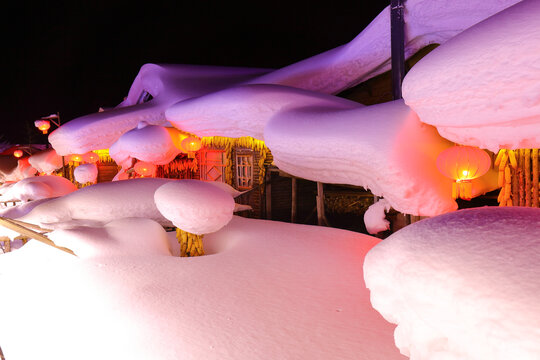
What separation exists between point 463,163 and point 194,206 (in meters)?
3.78

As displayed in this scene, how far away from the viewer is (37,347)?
3.36m

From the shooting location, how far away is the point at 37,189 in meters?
10.5

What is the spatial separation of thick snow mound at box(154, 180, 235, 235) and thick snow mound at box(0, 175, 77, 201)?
284 inches

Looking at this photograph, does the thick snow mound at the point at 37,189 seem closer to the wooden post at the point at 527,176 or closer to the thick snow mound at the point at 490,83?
the thick snow mound at the point at 490,83

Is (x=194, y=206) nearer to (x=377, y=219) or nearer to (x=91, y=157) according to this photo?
(x=377, y=219)

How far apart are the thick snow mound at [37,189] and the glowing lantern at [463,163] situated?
36.6 feet

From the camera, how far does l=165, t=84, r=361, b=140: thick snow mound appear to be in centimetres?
667

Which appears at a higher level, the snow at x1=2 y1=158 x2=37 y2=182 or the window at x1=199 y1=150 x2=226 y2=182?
the window at x1=199 y1=150 x2=226 y2=182

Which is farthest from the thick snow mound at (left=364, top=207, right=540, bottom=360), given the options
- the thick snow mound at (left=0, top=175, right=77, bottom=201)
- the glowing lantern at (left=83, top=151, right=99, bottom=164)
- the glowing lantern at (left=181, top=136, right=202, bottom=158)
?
the glowing lantern at (left=83, top=151, right=99, bottom=164)

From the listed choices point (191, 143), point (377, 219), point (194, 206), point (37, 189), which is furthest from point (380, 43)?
point (37, 189)

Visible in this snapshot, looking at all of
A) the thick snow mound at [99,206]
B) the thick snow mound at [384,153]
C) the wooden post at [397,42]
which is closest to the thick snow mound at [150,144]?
the thick snow mound at [99,206]

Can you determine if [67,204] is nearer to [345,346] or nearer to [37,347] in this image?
[37,347]

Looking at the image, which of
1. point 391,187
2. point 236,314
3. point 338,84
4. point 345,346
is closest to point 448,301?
point 345,346

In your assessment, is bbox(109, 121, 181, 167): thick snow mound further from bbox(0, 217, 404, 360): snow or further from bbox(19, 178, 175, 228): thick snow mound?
bbox(0, 217, 404, 360): snow
